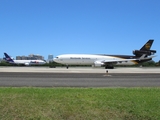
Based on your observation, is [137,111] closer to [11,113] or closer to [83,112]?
[83,112]

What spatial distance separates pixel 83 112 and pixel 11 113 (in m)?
2.20

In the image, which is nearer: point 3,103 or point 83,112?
point 83,112

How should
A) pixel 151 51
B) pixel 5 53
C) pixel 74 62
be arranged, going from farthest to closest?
1. pixel 5 53
2. pixel 151 51
3. pixel 74 62

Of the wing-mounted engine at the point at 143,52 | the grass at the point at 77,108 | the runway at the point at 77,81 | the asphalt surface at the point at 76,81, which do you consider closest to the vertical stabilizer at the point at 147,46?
the wing-mounted engine at the point at 143,52

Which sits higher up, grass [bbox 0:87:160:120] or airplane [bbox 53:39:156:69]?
airplane [bbox 53:39:156:69]

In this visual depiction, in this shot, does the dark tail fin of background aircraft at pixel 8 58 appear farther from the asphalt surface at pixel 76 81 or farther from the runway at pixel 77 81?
the asphalt surface at pixel 76 81

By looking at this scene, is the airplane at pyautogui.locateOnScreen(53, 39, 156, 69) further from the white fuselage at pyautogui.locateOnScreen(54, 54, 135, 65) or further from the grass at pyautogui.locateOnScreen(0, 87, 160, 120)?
the grass at pyautogui.locateOnScreen(0, 87, 160, 120)

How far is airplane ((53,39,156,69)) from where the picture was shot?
213 feet

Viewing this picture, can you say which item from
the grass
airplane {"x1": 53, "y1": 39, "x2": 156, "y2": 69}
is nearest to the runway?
the grass

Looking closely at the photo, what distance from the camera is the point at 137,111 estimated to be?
283 inches

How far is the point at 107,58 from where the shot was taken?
68.4 metres

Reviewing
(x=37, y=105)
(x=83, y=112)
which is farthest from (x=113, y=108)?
(x=37, y=105)

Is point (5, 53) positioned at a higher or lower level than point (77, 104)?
higher

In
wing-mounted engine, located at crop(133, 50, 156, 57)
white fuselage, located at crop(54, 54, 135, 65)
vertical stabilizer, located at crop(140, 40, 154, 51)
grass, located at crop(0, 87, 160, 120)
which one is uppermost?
vertical stabilizer, located at crop(140, 40, 154, 51)
